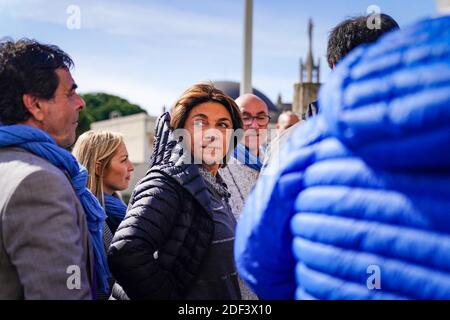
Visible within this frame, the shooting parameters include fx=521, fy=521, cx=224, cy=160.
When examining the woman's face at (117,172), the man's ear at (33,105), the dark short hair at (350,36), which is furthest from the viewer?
the woman's face at (117,172)

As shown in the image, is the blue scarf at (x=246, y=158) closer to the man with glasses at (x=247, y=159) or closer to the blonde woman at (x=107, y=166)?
the man with glasses at (x=247, y=159)

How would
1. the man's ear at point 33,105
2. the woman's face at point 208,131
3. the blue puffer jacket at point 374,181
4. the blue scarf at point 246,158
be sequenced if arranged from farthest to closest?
the blue scarf at point 246,158
the woman's face at point 208,131
the man's ear at point 33,105
the blue puffer jacket at point 374,181

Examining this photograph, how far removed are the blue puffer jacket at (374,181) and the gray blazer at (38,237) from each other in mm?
773

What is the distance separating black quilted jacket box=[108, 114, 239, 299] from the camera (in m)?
2.20

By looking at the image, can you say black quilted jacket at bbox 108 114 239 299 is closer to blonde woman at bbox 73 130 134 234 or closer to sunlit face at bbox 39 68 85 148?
sunlit face at bbox 39 68 85 148

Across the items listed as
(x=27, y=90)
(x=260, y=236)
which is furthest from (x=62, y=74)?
(x=260, y=236)

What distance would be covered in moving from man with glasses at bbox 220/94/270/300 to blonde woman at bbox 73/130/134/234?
708mm

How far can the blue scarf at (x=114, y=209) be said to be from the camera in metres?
3.41

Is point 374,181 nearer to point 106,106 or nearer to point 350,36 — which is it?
point 350,36

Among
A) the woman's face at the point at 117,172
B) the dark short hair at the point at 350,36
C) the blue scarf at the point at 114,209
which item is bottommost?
the blue scarf at the point at 114,209

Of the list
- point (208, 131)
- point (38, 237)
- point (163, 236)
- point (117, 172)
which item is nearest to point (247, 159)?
point (117, 172)

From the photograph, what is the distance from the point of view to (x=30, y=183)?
69.9 inches

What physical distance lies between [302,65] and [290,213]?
69.1 meters

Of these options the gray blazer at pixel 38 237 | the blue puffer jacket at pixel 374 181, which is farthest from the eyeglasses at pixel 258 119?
the blue puffer jacket at pixel 374 181
